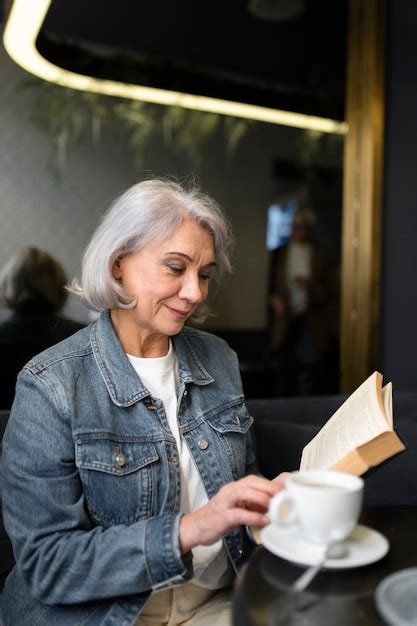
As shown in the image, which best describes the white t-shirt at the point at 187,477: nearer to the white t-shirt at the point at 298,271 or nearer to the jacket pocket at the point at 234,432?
the jacket pocket at the point at 234,432

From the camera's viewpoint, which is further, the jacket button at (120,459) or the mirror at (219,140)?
the mirror at (219,140)

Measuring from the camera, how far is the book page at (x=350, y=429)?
3.20ft

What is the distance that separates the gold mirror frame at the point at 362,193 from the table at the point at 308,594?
6.10 feet

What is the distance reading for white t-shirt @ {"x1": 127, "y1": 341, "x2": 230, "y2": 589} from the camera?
1.30 metres

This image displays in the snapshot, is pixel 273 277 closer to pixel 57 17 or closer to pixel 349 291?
pixel 349 291

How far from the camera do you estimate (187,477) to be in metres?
1.33

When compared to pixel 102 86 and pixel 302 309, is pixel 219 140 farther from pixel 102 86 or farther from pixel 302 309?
pixel 302 309

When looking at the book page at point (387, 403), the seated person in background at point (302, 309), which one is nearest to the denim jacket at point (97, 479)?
the book page at point (387, 403)

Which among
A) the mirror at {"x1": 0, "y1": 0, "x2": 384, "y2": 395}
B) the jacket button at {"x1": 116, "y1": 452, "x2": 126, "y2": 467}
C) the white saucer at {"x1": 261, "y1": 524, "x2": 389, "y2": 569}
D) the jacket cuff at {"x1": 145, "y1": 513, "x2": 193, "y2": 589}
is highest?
the mirror at {"x1": 0, "y1": 0, "x2": 384, "y2": 395}

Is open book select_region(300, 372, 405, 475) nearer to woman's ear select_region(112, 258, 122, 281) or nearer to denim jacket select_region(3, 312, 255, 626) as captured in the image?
denim jacket select_region(3, 312, 255, 626)

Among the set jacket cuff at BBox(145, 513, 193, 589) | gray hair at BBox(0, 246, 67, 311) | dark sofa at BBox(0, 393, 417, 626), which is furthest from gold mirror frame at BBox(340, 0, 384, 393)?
jacket cuff at BBox(145, 513, 193, 589)

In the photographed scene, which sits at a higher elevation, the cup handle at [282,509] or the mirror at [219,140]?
the mirror at [219,140]

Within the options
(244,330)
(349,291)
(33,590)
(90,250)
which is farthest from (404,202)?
(33,590)

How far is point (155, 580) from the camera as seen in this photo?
1.09 meters
